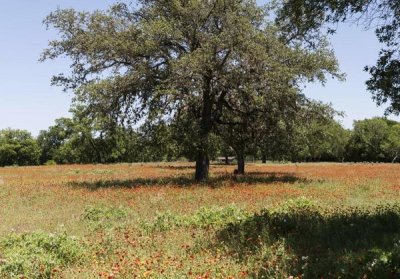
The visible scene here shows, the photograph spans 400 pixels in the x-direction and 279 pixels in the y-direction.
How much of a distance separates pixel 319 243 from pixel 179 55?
59.2 feet

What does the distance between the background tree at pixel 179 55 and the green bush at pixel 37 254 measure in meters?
13.4

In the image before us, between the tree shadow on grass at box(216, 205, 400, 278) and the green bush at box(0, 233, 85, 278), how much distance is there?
323cm

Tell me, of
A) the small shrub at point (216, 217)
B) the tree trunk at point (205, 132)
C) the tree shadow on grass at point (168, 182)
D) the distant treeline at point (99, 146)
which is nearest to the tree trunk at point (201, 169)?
the tree trunk at point (205, 132)

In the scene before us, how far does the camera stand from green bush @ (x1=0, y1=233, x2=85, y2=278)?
736cm

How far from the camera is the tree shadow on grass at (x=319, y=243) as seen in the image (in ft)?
22.0

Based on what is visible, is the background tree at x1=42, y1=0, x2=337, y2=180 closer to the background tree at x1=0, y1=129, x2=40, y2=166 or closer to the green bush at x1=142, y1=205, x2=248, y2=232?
the green bush at x1=142, y1=205, x2=248, y2=232

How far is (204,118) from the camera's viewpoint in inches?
1022

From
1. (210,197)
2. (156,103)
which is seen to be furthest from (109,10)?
(210,197)

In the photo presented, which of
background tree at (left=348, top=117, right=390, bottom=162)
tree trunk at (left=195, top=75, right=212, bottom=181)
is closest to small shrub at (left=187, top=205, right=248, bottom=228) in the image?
tree trunk at (left=195, top=75, right=212, bottom=181)

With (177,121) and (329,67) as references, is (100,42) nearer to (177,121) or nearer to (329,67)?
(177,121)

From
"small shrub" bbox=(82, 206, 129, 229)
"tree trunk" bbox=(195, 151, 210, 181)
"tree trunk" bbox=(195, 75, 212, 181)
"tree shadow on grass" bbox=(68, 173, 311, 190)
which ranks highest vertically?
"tree trunk" bbox=(195, 75, 212, 181)

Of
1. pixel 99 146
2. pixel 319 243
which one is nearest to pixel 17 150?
pixel 99 146

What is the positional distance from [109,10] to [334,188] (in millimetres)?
16766

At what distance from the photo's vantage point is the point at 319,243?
900 cm
